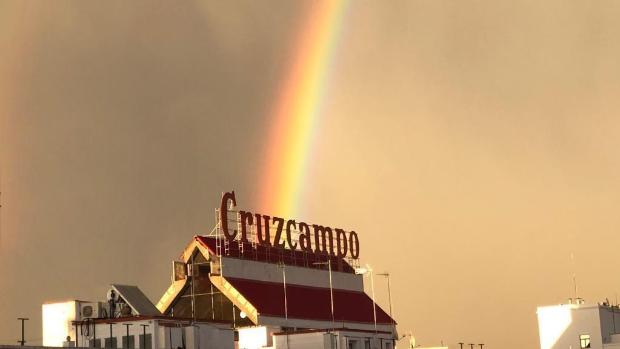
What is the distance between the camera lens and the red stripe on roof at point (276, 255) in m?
157

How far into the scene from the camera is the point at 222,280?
152625 mm

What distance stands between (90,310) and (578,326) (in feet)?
261

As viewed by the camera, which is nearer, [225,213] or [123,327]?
[123,327]

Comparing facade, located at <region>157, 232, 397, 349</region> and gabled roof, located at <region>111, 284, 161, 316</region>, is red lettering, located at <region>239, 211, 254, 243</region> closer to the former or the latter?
facade, located at <region>157, 232, 397, 349</region>

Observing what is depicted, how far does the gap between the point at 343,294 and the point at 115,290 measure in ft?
164

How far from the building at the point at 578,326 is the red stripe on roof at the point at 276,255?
89.2ft

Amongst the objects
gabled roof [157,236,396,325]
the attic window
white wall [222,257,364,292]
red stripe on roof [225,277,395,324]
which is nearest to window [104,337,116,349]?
gabled roof [157,236,396,325]

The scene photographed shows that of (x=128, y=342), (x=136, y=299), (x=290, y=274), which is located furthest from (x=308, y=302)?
(x=128, y=342)

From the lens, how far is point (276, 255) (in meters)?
165

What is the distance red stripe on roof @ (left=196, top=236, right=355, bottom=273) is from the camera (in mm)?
156750

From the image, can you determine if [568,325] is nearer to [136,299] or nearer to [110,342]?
[136,299]

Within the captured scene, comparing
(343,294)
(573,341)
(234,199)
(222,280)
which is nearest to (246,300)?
(222,280)

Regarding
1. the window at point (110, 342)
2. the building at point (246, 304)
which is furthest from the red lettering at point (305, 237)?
the window at point (110, 342)

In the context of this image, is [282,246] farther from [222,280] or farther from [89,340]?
[89,340]
